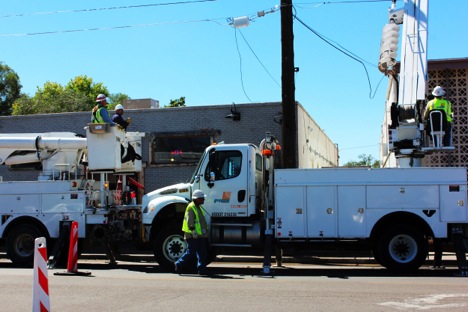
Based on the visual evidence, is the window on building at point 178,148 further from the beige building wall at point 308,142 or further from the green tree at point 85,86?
the green tree at point 85,86

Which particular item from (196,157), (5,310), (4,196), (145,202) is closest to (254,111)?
(196,157)

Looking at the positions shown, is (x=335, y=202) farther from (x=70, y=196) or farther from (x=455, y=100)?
(x=455, y=100)

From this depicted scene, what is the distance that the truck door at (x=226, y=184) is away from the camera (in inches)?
501

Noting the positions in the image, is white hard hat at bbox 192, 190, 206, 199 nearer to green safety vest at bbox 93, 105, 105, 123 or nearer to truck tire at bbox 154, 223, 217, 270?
truck tire at bbox 154, 223, 217, 270

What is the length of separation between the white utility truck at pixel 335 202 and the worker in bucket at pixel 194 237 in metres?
0.72

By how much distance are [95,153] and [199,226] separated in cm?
364

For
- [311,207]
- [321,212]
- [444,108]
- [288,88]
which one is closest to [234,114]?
[288,88]

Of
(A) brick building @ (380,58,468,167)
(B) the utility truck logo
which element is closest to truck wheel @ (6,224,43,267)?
(B) the utility truck logo

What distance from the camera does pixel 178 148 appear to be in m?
19.9

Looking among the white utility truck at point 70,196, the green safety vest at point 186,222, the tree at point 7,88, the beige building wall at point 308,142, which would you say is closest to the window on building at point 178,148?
the beige building wall at point 308,142

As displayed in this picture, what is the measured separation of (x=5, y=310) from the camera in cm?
801

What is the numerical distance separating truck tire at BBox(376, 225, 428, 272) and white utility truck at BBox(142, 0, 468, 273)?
0.8 inches

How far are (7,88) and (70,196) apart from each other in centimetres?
4030

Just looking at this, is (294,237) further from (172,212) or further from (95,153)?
(95,153)
